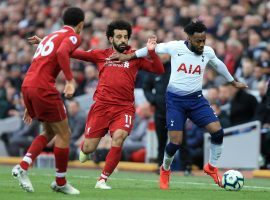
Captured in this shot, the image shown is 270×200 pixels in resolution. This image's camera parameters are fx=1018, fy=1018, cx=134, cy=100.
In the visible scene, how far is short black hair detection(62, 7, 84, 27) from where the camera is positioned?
538 inches

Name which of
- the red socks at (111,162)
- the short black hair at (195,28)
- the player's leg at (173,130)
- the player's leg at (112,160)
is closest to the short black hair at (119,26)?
the short black hair at (195,28)

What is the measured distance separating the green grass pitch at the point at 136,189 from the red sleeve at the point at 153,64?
177cm

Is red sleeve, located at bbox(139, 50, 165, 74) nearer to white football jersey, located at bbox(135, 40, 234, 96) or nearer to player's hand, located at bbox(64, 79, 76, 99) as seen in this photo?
white football jersey, located at bbox(135, 40, 234, 96)

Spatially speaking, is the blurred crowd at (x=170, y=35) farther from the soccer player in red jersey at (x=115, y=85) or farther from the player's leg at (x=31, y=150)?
the player's leg at (x=31, y=150)

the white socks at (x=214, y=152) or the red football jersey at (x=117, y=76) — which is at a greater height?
the red football jersey at (x=117, y=76)

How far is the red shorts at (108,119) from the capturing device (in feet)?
49.6

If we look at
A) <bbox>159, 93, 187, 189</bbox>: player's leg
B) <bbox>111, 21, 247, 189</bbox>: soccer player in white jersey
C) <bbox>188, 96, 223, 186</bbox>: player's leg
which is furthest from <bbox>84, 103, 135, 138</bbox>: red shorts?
<bbox>188, 96, 223, 186</bbox>: player's leg

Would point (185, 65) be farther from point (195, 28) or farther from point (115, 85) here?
point (115, 85)

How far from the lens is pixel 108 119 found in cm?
1538

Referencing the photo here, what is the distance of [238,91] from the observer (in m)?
20.9

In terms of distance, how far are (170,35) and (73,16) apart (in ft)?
37.3

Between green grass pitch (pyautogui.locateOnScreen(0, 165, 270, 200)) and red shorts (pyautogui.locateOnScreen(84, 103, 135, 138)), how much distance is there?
87 centimetres

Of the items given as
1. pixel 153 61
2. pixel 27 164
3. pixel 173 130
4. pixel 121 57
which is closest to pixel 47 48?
pixel 27 164

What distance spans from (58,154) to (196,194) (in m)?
2.12
